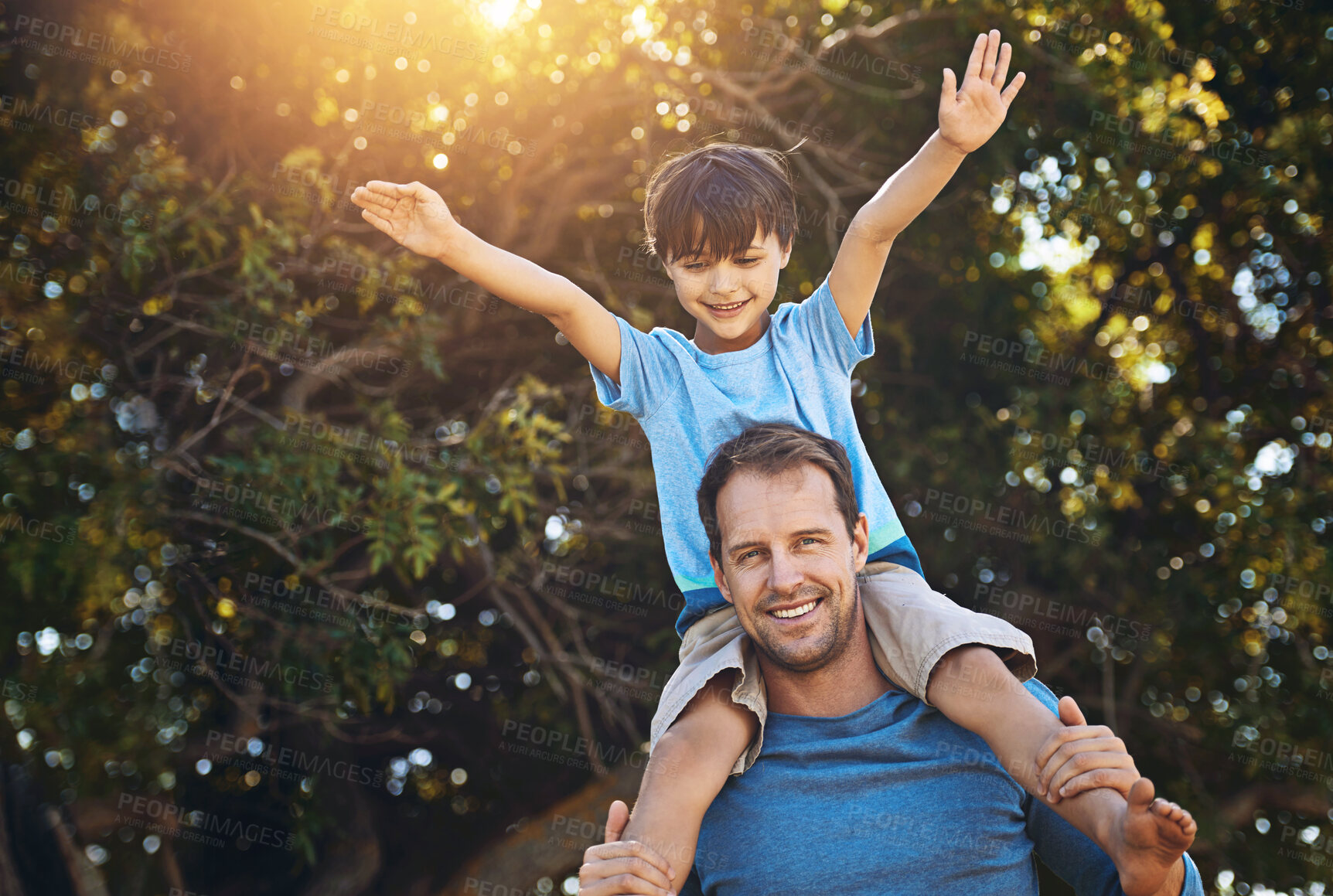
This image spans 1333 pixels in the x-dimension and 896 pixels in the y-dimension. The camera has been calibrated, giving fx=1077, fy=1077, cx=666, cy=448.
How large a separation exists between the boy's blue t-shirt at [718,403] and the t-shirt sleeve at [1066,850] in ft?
1.83

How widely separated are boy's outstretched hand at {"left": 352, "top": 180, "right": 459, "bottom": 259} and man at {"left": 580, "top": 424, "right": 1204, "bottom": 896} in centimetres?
73

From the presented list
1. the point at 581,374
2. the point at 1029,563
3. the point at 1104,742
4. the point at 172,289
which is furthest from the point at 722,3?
the point at 1104,742

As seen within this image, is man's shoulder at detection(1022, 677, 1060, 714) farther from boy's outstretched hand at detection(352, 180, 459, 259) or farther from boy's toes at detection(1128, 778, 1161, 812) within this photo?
boy's outstretched hand at detection(352, 180, 459, 259)

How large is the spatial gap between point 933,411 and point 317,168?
3502mm

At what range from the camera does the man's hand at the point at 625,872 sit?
6.06 ft

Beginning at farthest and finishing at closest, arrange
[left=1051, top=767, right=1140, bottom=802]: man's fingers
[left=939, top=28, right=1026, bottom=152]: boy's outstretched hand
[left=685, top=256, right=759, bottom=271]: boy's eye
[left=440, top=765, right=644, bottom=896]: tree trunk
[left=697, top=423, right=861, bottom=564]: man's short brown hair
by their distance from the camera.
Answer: [left=440, top=765, right=644, bottom=896]: tree trunk
[left=685, top=256, right=759, bottom=271]: boy's eye
[left=697, top=423, right=861, bottom=564]: man's short brown hair
[left=939, top=28, right=1026, bottom=152]: boy's outstretched hand
[left=1051, top=767, right=1140, bottom=802]: man's fingers

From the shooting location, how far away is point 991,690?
6.68 feet

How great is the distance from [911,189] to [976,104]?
0.20 metres

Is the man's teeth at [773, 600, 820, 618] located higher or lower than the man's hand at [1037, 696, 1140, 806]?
higher

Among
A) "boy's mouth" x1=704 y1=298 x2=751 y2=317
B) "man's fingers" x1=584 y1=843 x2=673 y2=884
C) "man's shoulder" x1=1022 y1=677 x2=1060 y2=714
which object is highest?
→ "boy's mouth" x1=704 y1=298 x2=751 y2=317

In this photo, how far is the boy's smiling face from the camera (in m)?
2.31

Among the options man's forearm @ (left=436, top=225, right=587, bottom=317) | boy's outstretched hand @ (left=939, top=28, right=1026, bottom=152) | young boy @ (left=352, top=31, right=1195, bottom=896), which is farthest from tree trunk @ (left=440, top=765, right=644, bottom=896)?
boy's outstretched hand @ (left=939, top=28, right=1026, bottom=152)

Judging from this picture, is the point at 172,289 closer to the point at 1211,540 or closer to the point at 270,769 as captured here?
the point at 270,769

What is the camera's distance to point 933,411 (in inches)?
241
